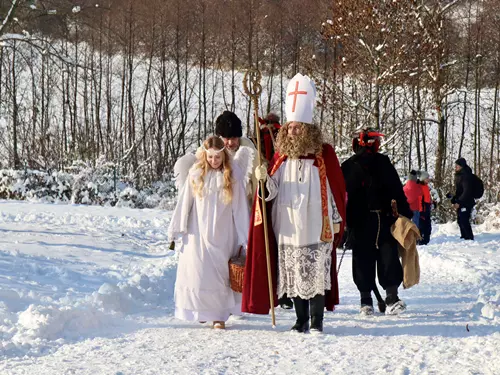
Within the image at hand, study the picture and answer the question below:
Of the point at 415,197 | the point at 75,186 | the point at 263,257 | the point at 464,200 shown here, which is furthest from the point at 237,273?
the point at 75,186

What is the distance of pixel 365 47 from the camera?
2053 centimetres

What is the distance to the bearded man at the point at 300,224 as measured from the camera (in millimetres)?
6125

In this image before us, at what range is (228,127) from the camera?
23.3 ft

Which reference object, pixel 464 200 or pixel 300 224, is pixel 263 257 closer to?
pixel 300 224

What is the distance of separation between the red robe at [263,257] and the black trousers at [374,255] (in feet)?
3.54

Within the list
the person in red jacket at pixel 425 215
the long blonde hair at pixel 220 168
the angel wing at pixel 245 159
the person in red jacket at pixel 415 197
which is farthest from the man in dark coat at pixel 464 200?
the long blonde hair at pixel 220 168

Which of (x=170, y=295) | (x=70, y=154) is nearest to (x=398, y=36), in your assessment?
(x=70, y=154)

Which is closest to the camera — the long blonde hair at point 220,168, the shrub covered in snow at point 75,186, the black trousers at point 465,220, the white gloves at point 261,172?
the white gloves at point 261,172

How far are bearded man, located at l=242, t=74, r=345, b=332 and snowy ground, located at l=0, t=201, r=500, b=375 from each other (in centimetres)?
33

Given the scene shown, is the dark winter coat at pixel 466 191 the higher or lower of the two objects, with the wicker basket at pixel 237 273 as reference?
higher

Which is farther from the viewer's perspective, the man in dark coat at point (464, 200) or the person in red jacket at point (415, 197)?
the man in dark coat at point (464, 200)

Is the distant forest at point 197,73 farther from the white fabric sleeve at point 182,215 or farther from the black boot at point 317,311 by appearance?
the black boot at point 317,311

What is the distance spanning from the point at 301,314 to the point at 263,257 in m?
0.58

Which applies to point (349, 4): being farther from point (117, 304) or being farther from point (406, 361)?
point (406, 361)
